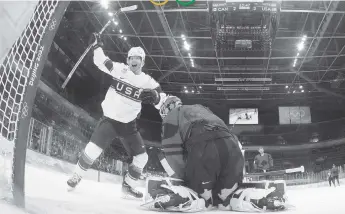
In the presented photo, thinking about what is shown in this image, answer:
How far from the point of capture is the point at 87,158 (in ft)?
4.83

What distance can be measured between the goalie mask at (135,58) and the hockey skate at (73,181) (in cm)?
58

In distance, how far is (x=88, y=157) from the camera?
1.48 metres

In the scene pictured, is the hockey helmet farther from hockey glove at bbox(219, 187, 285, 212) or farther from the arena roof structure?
the arena roof structure

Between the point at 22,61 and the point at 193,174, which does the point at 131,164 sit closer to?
the point at 193,174

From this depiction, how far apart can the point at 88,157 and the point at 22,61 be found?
0.90 meters

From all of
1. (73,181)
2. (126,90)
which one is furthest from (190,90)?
(73,181)

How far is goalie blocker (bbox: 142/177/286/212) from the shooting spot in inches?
41.4

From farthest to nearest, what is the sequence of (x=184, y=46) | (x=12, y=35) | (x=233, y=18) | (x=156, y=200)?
(x=184, y=46)
(x=233, y=18)
(x=156, y=200)
(x=12, y=35)

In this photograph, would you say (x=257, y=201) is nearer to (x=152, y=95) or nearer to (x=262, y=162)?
(x=152, y=95)

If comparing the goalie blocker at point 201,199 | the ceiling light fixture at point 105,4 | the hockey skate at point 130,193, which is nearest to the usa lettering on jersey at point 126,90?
the hockey skate at point 130,193

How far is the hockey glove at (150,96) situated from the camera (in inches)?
61.1

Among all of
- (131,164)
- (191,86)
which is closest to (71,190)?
(131,164)

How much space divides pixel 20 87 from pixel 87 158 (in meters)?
0.88

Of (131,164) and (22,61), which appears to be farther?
(131,164)
